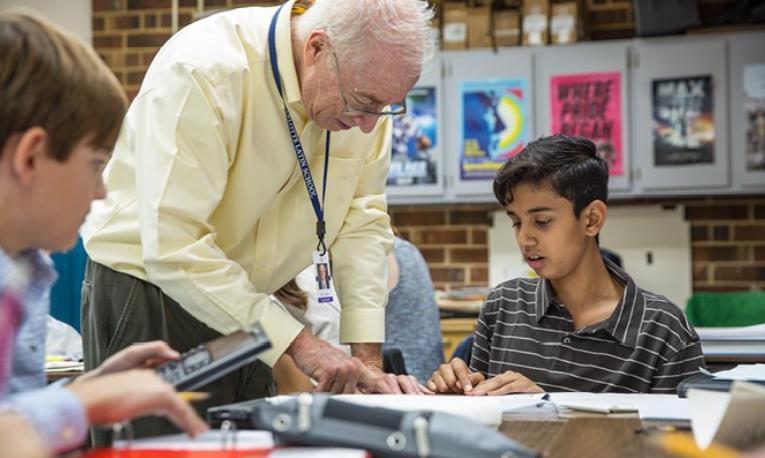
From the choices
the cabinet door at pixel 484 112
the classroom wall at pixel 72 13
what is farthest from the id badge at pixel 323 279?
the classroom wall at pixel 72 13

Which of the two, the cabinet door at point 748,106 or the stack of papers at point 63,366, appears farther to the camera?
the cabinet door at point 748,106

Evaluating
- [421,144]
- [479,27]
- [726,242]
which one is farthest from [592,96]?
[726,242]

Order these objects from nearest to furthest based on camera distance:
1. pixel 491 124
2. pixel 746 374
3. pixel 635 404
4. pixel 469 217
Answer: pixel 635 404 → pixel 746 374 → pixel 491 124 → pixel 469 217

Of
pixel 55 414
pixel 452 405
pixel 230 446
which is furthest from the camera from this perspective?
pixel 452 405

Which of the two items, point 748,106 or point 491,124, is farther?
point 491,124

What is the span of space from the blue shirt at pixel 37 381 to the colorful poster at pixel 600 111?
13.2ft

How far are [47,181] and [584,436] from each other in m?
0.67

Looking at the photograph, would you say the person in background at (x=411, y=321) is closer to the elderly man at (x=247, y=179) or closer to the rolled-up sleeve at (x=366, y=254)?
the rolled-up sleeve at (x=366, y=254)

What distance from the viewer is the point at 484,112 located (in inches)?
200

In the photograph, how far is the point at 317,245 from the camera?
1974 millimetres

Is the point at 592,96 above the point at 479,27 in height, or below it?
below

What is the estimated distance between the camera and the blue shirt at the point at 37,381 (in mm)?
896

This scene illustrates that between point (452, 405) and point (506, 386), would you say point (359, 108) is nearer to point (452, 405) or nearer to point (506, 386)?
point (506, 386)

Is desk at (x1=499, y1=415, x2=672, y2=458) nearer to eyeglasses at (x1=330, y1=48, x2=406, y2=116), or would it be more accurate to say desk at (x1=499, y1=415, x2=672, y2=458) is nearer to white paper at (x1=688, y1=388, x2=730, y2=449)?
white paper at (x1=688, y1=388, x2=730, y2=449)
